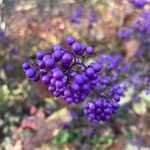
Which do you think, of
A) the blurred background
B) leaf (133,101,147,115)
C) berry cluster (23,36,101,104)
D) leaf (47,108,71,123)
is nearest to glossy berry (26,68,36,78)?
berry cluster (23,36,101,104)

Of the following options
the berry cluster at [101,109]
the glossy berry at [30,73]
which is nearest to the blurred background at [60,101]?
the berry cluster at [101,109]

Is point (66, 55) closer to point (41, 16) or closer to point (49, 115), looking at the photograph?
point (49, 115)

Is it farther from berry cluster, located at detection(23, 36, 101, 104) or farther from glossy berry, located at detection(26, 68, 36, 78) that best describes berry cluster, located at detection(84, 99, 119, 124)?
glossy berry, located at detection(26, 68, 36, 78)

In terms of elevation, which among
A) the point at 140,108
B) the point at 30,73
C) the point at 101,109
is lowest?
the point at 140,108

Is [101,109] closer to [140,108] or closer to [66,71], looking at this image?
[66,71]

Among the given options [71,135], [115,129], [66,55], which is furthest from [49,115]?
[66,55]

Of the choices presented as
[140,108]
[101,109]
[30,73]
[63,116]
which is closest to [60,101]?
[63,116]

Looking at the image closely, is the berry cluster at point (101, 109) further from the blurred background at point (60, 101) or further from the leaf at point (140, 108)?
the leaf at point (140, 108)
